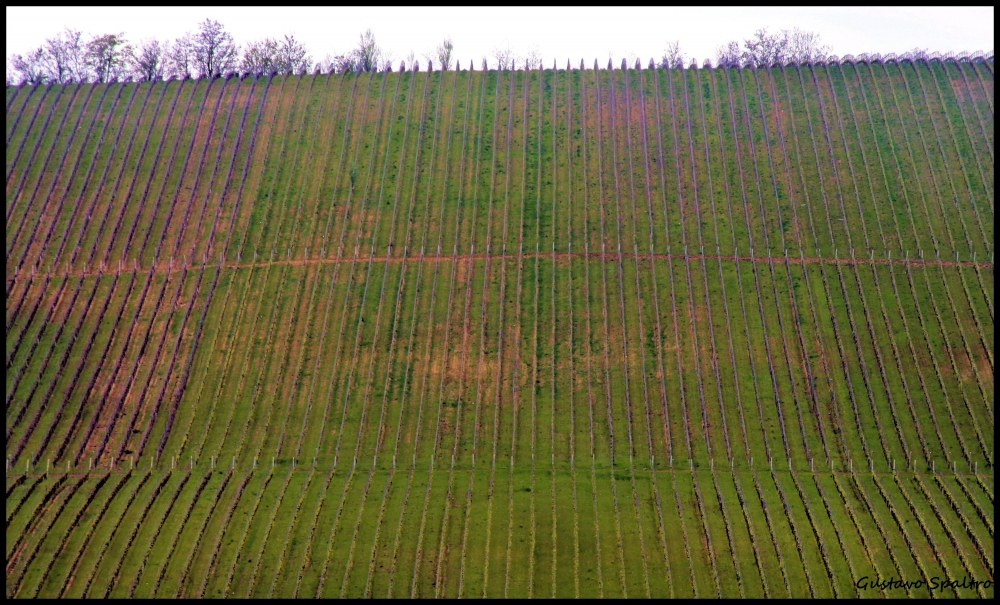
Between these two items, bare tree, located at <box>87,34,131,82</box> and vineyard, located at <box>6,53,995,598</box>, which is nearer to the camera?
vineyard, located at <box>6,53,995,598</box>

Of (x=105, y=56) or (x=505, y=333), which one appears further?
(x=105, y=56)

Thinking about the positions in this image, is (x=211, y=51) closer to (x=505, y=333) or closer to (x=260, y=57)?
(x=260, y=57)

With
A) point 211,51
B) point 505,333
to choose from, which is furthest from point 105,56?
point 505,333

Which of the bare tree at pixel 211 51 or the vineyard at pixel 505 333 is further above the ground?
the bare tree at pixel 211 51

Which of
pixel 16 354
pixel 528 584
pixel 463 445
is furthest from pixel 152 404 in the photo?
pixel 528 584

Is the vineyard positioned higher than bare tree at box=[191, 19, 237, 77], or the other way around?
bare tree at box=[191, 19, 237, 77]

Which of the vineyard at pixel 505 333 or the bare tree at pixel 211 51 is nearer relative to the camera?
the vineyard at pixel 505 333

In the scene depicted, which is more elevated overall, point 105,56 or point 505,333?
point 105,56

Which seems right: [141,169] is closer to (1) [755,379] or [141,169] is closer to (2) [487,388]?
(2) [487,388]
